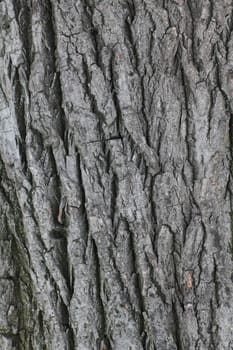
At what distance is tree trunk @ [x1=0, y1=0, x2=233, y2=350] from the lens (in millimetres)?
1630

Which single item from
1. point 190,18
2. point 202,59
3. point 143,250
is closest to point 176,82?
point 202,59

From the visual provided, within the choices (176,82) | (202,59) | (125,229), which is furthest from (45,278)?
(202,59)

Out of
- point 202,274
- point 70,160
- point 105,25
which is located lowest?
point 202,274

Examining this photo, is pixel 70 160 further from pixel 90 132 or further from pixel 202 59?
pixel 202 59

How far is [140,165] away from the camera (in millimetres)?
1645

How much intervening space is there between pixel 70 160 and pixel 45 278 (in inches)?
16.1

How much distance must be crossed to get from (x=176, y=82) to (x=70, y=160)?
437 millimetres

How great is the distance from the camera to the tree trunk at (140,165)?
163 cm

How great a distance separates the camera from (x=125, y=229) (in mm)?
1635

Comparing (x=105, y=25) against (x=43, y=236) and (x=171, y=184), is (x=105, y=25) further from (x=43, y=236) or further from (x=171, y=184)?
(x=43, y=236)

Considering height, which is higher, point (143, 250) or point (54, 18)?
point (54, 18)

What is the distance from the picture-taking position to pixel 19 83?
1.70 m

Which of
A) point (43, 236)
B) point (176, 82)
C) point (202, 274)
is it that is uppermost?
point (176, 82)

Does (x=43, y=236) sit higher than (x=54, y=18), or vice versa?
(x=54, y=18)
